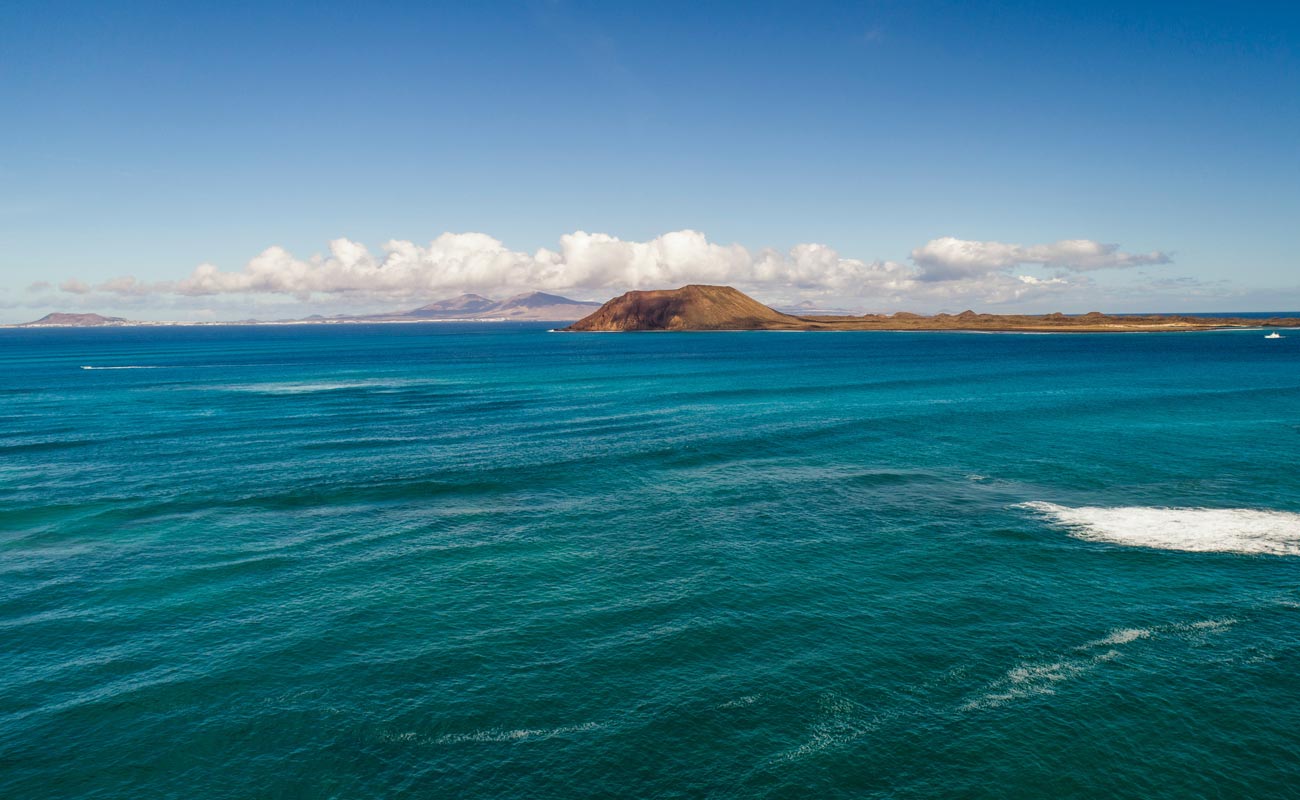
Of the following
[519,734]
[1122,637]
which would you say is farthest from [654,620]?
[1122,637]

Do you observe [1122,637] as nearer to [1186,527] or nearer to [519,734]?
[1186,527]

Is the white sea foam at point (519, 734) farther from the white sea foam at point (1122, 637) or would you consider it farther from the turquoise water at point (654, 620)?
the white sea foam at point (1122, 637)

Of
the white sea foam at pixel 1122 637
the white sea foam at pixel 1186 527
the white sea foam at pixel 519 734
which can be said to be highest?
the white sea foam at pixel 1186 527

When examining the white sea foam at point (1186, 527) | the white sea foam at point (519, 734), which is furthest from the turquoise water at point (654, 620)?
the white sea foam at point (1186, 527)

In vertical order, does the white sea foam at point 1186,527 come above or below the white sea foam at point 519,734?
above

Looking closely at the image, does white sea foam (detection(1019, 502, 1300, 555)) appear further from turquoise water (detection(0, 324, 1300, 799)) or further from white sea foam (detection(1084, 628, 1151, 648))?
white sea foam (detection(1084, 628, 1151, 648))

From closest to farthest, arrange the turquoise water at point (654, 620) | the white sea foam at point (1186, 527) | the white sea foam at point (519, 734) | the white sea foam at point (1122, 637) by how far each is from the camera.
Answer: the turquoise water at point (654, 620) → the white sea foam at point (519, 734) → the white sea foam at point (1122, 637) → the white sea foam at point (1186, 527)

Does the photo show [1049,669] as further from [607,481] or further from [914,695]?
[607,481]
